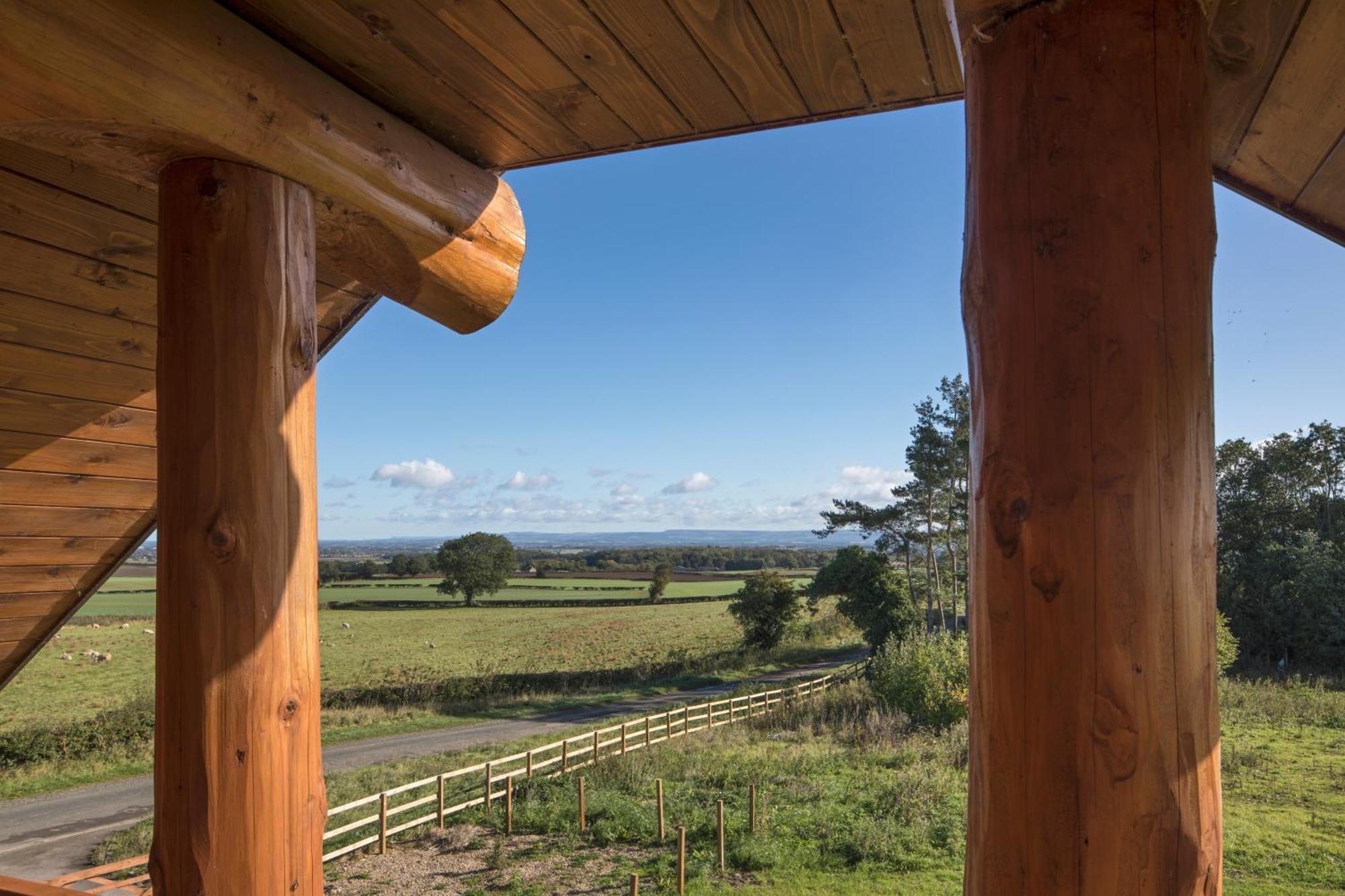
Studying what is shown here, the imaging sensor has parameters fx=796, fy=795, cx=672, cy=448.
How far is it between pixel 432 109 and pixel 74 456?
1.45 metres

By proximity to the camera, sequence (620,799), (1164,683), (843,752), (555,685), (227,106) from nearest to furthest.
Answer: (1164,683) < (227,106) < (620,799) < (843,752) < (555,685)

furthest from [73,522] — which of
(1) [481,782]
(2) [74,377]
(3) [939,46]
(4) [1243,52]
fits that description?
(1) [481,782]

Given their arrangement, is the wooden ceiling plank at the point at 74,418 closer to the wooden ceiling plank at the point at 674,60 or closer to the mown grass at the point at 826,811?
the wooden ceiling plank at the point at 674,60

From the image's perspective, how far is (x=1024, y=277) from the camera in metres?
0.70

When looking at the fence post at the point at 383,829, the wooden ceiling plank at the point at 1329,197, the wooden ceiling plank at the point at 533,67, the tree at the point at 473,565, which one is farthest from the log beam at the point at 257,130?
the tree at the point at 473,565

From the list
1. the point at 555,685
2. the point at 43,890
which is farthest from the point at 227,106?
the point at 555,685

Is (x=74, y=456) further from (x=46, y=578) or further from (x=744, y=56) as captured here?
(x=744, y=56)

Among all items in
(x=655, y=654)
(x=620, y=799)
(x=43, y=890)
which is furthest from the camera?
(x=655, y=654)

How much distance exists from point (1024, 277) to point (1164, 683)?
36 centimetres

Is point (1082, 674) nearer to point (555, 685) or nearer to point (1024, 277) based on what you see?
point (1024, 277)

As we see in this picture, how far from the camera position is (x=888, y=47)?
1.14 m

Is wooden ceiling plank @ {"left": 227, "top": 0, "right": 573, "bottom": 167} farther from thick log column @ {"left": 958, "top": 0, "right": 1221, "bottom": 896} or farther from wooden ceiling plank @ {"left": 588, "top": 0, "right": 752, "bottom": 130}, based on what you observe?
thick log column @ {"left": 958, "top": 0, "right": 1221, "bottom": 896}

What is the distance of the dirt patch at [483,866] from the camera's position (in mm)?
7391

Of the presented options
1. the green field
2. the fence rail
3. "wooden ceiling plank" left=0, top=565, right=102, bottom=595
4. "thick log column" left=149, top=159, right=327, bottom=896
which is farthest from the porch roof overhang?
the green field
